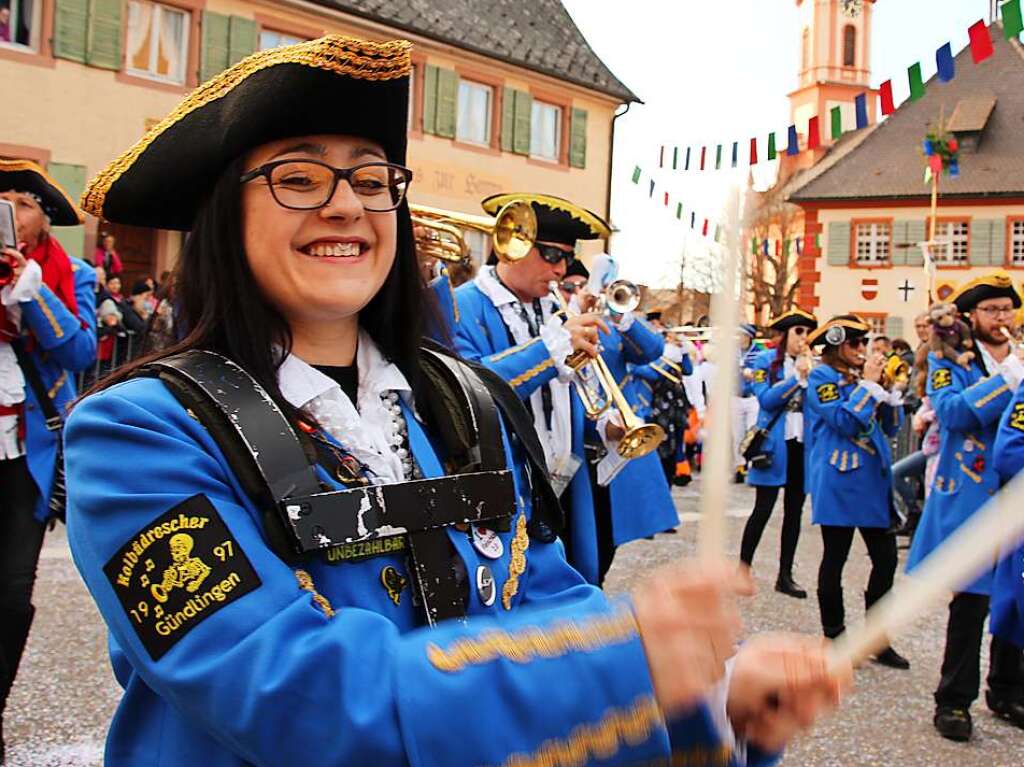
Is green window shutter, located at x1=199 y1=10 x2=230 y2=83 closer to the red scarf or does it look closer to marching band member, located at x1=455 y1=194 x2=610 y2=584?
marching band member, located at x1=455 y1=194 x2=610 y2=584

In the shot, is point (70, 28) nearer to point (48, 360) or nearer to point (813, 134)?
point (813, 134)

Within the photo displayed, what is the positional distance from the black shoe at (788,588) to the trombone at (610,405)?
296cm

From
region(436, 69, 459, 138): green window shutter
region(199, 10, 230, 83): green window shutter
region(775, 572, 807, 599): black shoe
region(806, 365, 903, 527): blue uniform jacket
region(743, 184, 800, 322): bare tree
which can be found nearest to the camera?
region(743, 184, 800, 322): bare tree

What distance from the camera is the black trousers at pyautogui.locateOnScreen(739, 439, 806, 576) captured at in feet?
25.0

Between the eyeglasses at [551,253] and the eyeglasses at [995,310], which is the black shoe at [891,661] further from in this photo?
the eyeglasses at [551,253]

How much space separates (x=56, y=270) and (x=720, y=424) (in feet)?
12.3

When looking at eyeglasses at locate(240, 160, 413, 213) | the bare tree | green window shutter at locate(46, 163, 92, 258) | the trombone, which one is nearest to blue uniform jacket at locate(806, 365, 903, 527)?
the trombone

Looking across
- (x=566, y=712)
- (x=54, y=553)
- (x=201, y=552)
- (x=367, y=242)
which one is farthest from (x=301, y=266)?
(x=54, y=553)

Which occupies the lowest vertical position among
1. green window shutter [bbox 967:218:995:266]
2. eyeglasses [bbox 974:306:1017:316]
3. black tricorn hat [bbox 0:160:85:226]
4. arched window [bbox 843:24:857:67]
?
eyeglasses [bbox 974:306:1017:316]

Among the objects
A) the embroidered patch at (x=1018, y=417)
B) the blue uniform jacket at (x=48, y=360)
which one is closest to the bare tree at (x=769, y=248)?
the embroidered patch at (x=1018, y=417)

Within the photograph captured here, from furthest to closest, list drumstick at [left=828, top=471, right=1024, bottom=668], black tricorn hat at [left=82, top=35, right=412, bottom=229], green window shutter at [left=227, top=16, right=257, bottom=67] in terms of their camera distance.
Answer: green window shutter at [left=227, top=16, right=257, bottom=67] → black tricorn hat at [left=82, top=35, right=412, bottom=229] → drumstick at [left=828, top=471, right=1024, bottom=668]

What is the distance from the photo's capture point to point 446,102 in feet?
66.5

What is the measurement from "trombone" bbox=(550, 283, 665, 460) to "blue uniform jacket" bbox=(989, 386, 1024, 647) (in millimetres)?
1398

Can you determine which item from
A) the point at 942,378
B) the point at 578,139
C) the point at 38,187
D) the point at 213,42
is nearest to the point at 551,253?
the point at 942,378
